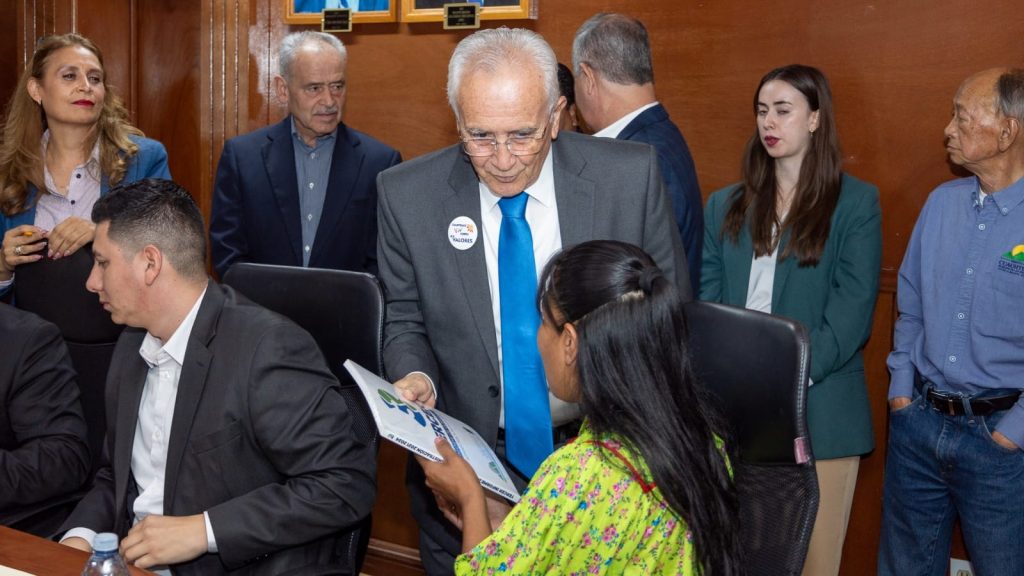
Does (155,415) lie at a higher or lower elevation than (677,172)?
lower

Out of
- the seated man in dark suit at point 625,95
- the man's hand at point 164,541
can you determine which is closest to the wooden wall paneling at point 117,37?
the seated man in dark suit at point 625,95

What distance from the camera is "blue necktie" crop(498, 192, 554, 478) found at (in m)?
2.19

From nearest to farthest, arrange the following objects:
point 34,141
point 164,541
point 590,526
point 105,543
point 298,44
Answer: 1. point 105,543
2. point 590,526
3. point 164,541
4. point 34,141
5. point 298,44

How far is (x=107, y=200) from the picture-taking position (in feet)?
7.69

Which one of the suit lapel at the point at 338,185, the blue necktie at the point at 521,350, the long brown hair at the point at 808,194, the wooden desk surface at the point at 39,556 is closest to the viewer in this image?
the wooden desk surface at the point at 39,556

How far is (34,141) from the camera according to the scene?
143 inches

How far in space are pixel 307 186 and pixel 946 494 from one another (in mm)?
2518

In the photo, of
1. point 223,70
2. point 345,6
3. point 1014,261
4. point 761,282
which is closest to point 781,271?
point 761,282

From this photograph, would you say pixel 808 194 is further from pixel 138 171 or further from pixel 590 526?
pixel 138 171

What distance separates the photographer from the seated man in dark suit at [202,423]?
1999mm

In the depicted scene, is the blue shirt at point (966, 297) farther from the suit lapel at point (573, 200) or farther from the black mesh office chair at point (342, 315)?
the black mesh office chair at point (342, 315)

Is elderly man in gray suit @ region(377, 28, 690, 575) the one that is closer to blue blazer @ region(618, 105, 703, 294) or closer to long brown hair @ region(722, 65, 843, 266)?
blue blazer @ region(618, 105, 703, 294)

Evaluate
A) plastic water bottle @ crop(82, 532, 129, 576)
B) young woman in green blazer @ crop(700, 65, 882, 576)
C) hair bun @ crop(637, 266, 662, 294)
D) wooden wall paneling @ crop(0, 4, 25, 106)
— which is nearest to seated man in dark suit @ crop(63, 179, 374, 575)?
plastic water bottle @ crop(82, 532, 129, 576)

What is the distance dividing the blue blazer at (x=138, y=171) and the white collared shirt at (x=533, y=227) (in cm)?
183
